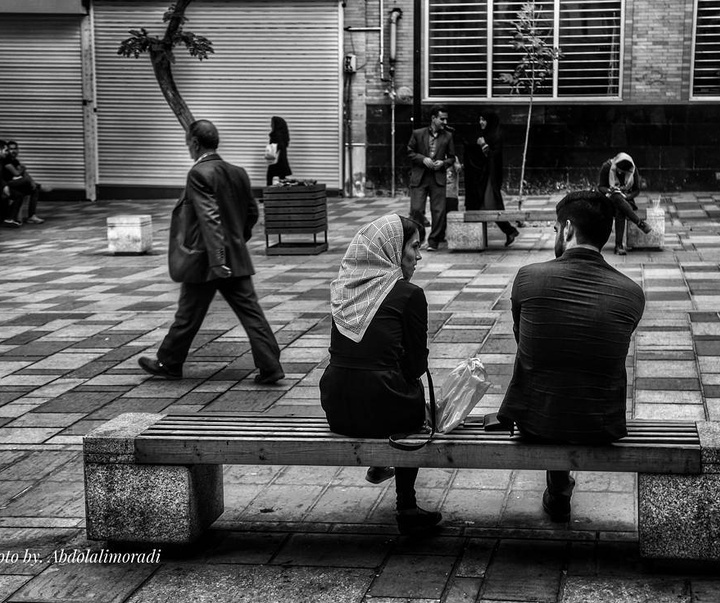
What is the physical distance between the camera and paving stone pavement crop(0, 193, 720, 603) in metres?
4.41

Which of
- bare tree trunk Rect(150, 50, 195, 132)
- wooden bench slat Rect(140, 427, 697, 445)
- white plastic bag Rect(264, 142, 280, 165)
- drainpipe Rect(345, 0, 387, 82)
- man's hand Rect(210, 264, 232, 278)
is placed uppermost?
drainpipe Rect(345, 0, 387, 82)

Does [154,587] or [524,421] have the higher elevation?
[524,421]

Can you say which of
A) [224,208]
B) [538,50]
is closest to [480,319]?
[224,208]

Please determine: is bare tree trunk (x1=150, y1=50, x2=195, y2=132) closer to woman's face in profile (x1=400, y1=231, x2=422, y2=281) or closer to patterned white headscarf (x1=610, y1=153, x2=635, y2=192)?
patterned white headscarf (x1=610, y1=153, x2=635, y2=192)

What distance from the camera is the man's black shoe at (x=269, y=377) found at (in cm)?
756

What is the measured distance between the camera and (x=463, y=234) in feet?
46.3

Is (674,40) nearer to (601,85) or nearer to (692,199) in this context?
(601,85)

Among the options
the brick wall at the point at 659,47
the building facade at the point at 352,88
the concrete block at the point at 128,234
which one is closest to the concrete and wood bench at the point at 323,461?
the concrete block at the point at 128,234

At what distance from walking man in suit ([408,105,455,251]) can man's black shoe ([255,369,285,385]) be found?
6.78 meters

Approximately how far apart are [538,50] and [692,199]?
5193 millimetres

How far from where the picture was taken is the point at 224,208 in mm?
7613

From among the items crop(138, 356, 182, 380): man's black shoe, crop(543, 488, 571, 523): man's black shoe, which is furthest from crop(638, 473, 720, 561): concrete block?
crop(138, 356, 182, 380): man's black shoe

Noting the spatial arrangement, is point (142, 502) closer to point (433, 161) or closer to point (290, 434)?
point (290, 434)

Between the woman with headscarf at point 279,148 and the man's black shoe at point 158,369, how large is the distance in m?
12.8
